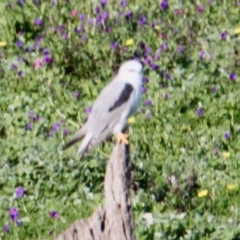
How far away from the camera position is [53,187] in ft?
26.0

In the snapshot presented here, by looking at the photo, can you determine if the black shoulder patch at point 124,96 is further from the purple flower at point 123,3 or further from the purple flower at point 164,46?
the purple flower at point 123,3

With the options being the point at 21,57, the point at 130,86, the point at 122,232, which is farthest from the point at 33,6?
the point at 122,232

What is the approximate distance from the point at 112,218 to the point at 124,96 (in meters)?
2.31

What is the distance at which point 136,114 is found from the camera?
877cm

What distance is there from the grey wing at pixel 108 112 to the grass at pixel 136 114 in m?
0.67

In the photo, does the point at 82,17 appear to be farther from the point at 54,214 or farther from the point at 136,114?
the point at 54,214

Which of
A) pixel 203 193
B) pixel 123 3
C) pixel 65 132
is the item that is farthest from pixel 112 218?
pixel 123 3

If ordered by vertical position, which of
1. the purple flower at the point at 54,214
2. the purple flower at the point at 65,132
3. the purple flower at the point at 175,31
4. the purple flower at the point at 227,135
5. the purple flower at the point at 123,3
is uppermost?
the purple flower at the point at 123,3

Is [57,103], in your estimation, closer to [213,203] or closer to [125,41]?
[125,41]

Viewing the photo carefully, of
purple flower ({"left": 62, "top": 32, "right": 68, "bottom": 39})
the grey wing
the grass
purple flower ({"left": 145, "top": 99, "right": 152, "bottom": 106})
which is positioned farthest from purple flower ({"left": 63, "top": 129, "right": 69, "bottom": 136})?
purple flower ({"left": 62, "top": 32, "right": 68, "bottom": 39})

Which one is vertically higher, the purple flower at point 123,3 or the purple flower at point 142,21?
the purple flower at point 123,3

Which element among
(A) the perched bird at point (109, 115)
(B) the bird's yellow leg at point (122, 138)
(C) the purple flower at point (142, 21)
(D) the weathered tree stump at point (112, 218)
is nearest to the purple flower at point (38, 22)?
(C) the purple flower at point (142, 21)

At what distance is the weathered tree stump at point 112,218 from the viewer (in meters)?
4.82

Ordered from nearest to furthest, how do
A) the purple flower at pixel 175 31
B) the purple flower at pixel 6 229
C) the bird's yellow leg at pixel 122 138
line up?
the bird's yellow leg at pixel 122 138 → the purple flower at pixel 6 229 → the purple flower at pixel 175 31
